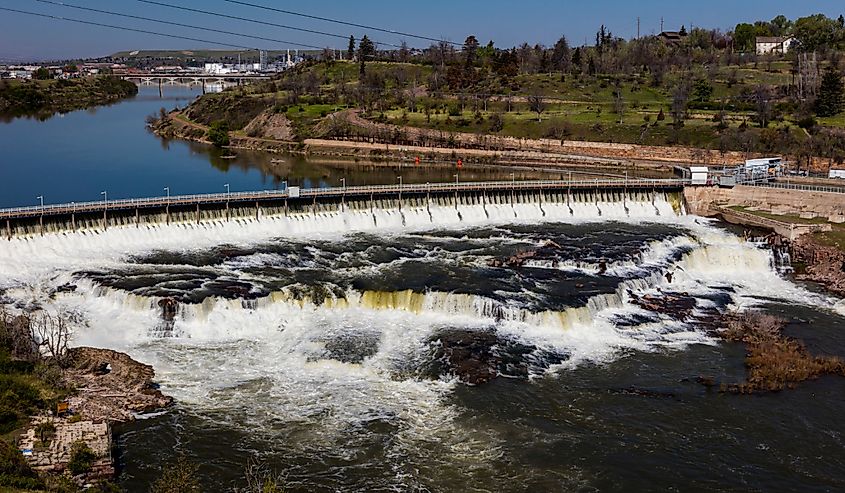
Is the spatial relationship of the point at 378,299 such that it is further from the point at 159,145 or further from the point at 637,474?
the point at 159,145

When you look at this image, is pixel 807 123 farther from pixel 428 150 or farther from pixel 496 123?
pixel 428 150

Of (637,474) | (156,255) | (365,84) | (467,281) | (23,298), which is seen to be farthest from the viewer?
(365,84)

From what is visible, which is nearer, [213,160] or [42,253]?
[42,253]

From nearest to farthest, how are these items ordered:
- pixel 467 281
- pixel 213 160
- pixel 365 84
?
1. pixel 467 281
2. pixel 213 160
3. pixel 365 84

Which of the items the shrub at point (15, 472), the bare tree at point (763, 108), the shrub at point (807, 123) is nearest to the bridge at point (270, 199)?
the shrub at point (15, 472)

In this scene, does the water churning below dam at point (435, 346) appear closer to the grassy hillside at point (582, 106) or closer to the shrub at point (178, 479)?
the shrub at point (178, 479)

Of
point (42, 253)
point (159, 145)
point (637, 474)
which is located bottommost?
point (637, 474)

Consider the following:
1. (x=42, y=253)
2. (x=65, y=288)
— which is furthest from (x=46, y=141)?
(x=65, y=288)

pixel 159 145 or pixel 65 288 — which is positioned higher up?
pixel 159 145
